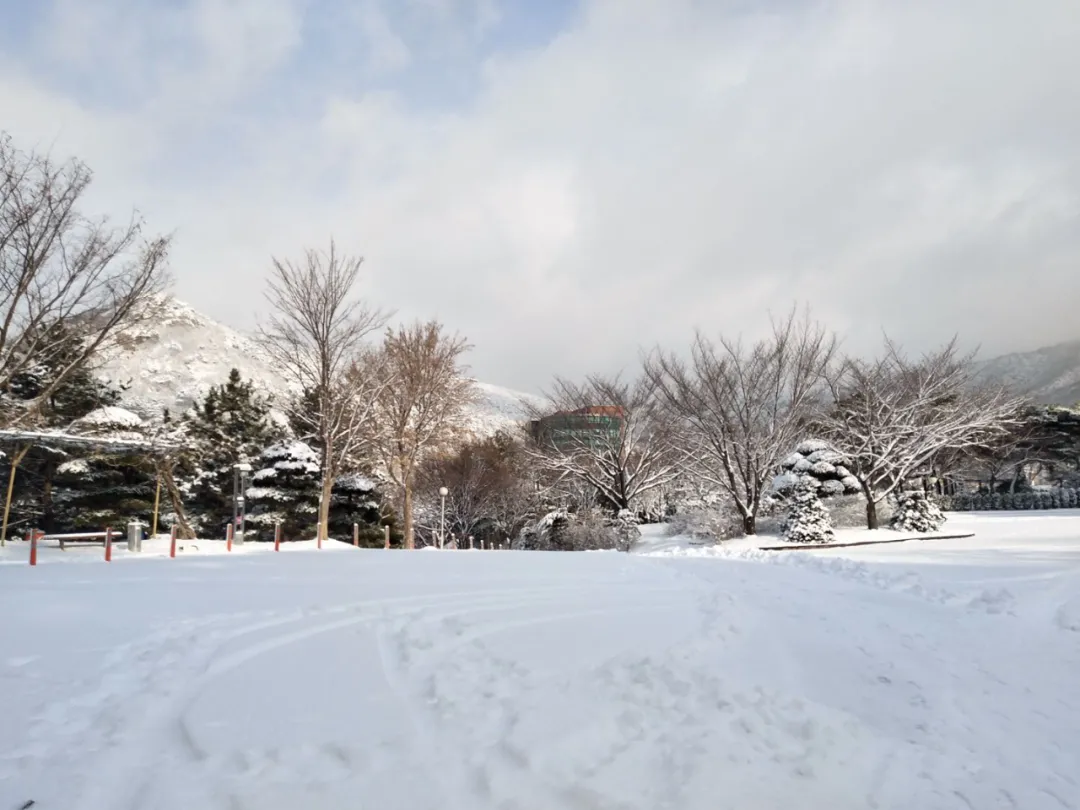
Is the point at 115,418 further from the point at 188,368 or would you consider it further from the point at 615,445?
the point at 188,368

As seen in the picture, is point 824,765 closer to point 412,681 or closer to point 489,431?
point 412,681

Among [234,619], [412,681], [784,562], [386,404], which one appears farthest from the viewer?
[386,404]

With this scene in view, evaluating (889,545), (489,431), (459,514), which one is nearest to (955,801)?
(889,545)

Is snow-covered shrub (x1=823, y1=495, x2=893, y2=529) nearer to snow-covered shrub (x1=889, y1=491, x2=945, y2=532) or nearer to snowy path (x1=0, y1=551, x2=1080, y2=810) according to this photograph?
snow-covered shrub (x1=889, y1=491, x2=945, y2=532)

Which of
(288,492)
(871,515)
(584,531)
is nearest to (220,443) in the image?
(288,492)

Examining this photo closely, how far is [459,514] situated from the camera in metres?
31.2

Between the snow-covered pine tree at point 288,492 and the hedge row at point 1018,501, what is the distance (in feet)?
89.0

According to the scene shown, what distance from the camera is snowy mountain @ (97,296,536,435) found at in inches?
644

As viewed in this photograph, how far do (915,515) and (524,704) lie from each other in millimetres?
18031

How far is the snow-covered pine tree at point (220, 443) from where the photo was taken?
2883cm

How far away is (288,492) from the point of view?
26.0 m

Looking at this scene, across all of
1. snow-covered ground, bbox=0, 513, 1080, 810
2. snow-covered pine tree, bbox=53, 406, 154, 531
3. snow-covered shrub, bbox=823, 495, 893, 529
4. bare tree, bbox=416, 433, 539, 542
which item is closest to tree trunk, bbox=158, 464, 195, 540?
snow-covered pine tree, bbox=53, 406, 154, 531

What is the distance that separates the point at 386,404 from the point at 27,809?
23057 millimetres

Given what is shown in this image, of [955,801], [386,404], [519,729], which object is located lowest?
[955,801]
